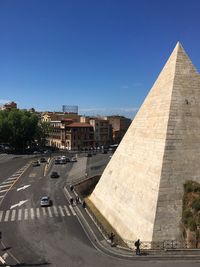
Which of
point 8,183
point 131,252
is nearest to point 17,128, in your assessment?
point 8,183

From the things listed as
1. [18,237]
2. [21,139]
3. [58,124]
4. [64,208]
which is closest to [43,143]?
[58,124]

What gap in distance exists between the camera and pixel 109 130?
12212 cm

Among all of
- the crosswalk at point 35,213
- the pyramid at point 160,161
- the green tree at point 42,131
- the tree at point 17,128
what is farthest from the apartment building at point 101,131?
the pyramid at point 160,161

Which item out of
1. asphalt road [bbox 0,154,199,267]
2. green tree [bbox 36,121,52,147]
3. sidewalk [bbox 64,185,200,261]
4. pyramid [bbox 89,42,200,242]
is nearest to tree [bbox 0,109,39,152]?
green tree [bbox 36,121,52,147]

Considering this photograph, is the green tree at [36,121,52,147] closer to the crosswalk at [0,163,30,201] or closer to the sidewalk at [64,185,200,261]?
the crosswalk at [0,163,30,201]

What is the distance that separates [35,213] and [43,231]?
6.39 metres

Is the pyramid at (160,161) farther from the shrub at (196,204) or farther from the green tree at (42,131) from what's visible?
the green tree at (42,131)

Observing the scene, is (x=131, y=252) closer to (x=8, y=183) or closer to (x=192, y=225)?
(x=192, y=225)

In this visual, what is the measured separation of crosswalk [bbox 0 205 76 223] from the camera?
112 feet

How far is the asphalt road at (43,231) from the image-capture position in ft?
76.1

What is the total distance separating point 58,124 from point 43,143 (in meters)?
9.62

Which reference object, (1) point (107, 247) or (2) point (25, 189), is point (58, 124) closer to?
(2) point (25, 189)

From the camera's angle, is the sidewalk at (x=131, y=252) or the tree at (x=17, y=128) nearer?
the sidewalk at (x=131, y=252)

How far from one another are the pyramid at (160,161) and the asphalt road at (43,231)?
4.75m
